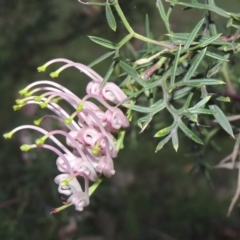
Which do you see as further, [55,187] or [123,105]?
[55,187]

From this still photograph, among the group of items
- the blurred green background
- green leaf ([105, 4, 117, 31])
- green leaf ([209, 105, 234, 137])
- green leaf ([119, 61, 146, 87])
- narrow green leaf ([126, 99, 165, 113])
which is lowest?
the blurred green background

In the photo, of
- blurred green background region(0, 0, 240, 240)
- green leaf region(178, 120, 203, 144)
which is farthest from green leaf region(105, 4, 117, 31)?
blurred green background region(0, 0, 240, 240)

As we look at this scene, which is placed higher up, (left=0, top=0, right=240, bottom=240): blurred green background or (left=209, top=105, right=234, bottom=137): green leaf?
(left=209, top=105, right=234, bottom=137): green leaf

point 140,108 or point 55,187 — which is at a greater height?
point 140,108

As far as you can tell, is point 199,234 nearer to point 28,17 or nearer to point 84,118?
point 28,17

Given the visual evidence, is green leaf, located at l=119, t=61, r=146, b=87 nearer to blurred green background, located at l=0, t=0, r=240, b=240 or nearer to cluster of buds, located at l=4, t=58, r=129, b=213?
cluster of buds, located at l=4, t=58, r=129, b=213

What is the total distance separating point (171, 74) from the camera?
0.47 m

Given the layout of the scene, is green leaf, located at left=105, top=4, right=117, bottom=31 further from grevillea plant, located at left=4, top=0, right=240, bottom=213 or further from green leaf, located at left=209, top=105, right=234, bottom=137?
green leaf, located at left=209, top=105, right=234, bottom=137

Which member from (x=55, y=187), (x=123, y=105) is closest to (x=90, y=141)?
(x=123, y=105)

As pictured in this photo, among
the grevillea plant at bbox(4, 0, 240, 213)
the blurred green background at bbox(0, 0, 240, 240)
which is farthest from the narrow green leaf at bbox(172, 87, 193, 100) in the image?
the blurred green background at bbox(0, 0, 240, 240)

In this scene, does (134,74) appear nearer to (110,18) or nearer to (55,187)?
(110,18)

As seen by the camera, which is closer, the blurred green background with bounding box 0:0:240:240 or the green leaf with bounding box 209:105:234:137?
the green leaf with bounding box 209:105:234:137

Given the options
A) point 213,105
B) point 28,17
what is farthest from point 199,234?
point 213,105

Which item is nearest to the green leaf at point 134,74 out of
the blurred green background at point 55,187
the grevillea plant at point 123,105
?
the grevillea plant at point 123,105
